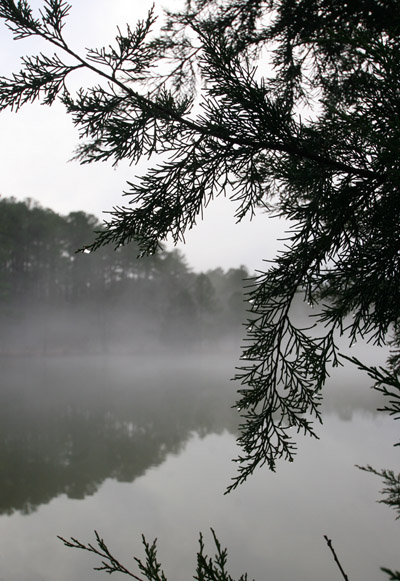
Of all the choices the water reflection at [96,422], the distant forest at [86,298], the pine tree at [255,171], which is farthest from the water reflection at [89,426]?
the distant forest at [86,298]

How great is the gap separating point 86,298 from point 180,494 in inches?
1285

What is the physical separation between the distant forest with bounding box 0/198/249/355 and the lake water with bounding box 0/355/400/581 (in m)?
19.7

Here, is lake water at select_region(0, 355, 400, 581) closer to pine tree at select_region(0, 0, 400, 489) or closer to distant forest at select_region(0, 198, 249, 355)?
pine tree at select_region(0, 0, 400, 489)

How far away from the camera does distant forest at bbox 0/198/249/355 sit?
104ft

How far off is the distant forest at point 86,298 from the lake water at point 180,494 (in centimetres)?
1975

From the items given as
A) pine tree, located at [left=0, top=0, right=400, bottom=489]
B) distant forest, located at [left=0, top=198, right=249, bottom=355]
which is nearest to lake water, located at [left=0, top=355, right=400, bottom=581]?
pine tree, located at [left=0, top=0, right=400, bottom=489]

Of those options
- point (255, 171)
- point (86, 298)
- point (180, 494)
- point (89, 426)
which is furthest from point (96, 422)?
point (86, 298)

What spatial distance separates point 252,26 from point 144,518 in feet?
22.1

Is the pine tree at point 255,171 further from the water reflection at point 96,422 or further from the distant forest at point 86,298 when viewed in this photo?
the distant forest at point 86,298

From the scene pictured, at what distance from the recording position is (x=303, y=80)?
13.8 ft

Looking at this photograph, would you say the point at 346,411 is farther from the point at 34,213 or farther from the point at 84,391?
the point at 34,213

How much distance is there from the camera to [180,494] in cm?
689

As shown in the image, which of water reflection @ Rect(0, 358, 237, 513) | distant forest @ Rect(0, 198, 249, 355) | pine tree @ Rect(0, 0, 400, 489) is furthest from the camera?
distant forest @ Rect(0, 198, 249, 355)

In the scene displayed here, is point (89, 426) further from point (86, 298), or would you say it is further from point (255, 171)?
point (86, 298)
